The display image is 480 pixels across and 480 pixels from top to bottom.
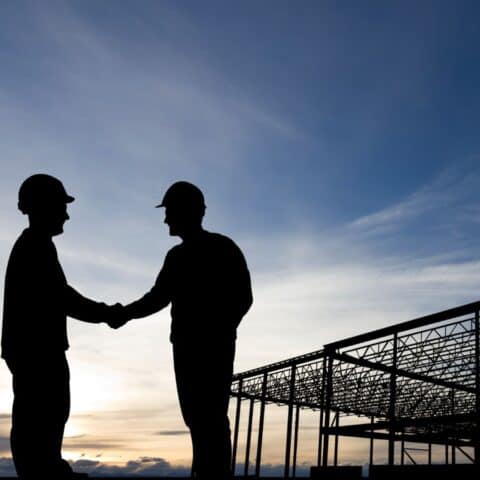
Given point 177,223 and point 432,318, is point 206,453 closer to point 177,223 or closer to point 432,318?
point 177,223

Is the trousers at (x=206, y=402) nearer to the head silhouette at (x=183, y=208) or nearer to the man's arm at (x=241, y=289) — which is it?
the man's arm at (x=241, y=289)

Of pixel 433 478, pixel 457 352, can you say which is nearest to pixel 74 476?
pixel 433 478

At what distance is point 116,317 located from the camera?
3.28 meters

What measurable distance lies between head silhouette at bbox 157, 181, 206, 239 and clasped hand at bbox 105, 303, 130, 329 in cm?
71

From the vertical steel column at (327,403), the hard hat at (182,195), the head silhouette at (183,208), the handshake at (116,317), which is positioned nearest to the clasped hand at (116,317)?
the handshake at (116,317)

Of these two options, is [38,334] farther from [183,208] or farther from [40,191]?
[183,208]

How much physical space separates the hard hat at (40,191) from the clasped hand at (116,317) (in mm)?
829

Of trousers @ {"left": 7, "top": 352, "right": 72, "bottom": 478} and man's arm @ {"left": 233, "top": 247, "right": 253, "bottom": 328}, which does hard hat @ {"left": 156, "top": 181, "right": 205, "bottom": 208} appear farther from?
trousers @ {"left": 7, "top": 352, "right": 72, "bottom": 478}

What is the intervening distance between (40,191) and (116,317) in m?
0.94

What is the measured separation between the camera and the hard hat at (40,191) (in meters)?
2.66

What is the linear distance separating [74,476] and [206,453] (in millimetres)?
557

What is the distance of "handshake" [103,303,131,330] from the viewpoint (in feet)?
10.7

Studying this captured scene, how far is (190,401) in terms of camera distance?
2.55 m

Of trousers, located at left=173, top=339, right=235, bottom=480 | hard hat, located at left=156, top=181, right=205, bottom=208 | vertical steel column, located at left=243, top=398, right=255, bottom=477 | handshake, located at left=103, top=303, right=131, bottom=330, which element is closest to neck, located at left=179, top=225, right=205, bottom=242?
hard hat, located at left=156, top=181, right=205, bottom=208
